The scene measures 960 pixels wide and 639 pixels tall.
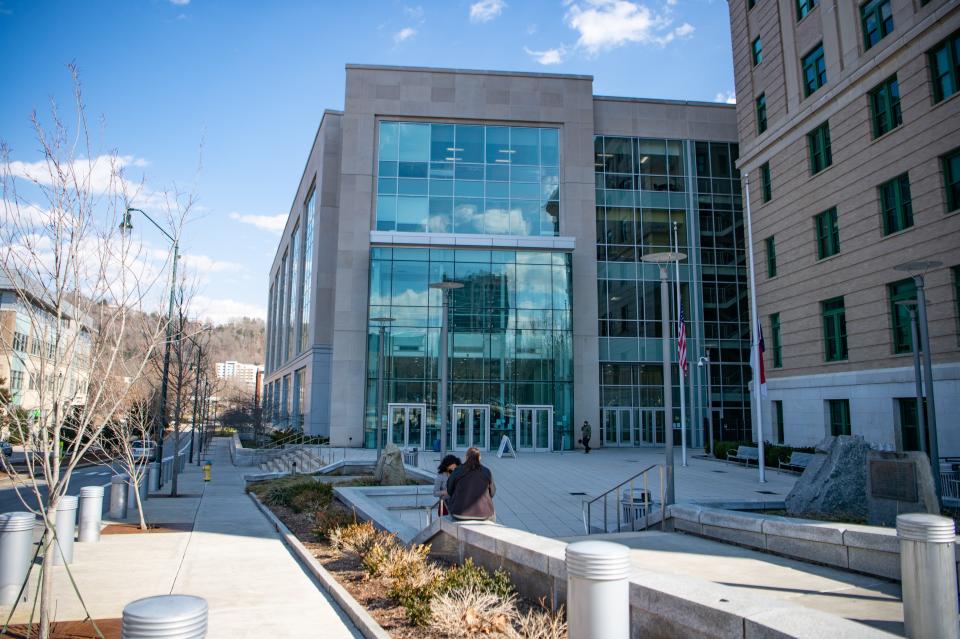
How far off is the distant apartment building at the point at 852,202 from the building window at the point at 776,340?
0.07 m

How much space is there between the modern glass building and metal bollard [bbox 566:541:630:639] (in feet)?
106

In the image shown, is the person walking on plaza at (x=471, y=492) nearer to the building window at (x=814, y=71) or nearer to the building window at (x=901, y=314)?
the building window at (x=901, y=314)

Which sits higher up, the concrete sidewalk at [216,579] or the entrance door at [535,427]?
the entrance door at [535,427]

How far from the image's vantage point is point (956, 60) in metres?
21.8

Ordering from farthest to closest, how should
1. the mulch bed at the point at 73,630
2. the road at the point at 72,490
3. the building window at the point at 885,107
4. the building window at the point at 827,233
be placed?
the building window at the point at 827,233
the building window at the point at 885,107
the road at the point at 72,490
the mulch bed at the point at 73,630

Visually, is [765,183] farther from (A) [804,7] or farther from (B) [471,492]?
(B) [471,492]

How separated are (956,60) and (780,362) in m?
14.7

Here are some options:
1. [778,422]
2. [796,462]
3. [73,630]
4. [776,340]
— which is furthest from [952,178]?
[73,630]

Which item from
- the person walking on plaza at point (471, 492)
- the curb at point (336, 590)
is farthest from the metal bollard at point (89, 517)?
the person walking on plaza at point (471, 492)

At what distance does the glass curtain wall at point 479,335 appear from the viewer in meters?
37.9

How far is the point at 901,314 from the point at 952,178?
16.9 ft

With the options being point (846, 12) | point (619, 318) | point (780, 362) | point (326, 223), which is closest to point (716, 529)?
point (780, 362)

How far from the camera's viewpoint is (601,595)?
4.84 m

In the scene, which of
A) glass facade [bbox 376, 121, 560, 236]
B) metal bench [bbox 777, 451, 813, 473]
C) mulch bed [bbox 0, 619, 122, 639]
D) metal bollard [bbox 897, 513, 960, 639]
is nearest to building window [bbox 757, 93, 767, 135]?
glass facade [bbox 376, 121, 560, 236]
